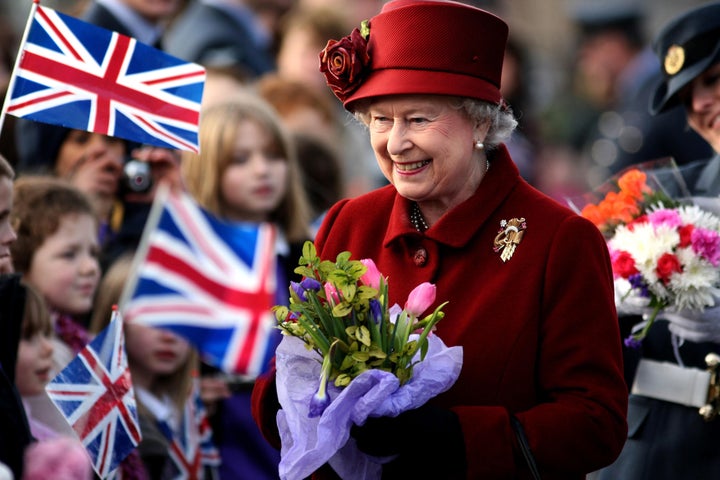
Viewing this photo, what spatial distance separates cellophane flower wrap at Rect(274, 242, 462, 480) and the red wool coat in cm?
18

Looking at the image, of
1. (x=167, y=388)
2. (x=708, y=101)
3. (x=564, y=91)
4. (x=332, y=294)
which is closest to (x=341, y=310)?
(x=332, y=294)

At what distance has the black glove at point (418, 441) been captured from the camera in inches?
146

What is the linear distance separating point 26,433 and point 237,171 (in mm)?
2883

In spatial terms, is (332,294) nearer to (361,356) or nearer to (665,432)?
(361,356)

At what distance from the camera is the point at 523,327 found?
3.93 m

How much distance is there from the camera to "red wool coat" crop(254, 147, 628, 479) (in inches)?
150

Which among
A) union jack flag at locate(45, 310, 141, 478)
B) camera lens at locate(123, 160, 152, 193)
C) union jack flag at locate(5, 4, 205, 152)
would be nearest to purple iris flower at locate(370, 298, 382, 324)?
union jack flag at locate(5, 4, 205, 152)

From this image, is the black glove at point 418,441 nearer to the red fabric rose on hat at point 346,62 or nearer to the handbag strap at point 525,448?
the handbag strap at point 525,448

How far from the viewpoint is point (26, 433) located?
4.36m

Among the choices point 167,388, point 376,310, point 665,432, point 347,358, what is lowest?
point 167,388

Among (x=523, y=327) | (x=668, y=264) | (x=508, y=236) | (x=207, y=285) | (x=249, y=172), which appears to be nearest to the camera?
(x=523, y=327)

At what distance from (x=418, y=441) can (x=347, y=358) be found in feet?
0.94

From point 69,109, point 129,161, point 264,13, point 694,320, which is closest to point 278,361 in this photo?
point 69,109

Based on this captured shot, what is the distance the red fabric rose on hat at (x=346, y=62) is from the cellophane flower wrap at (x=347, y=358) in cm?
54
